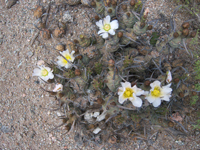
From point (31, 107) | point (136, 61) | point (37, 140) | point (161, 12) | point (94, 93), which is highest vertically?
point (161, 12)

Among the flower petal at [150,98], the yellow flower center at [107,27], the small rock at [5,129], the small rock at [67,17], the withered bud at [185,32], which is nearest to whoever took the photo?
the withered bud at [185,32]

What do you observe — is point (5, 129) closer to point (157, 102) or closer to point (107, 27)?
point (107, 27)

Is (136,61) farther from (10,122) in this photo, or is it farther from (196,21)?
(10,122)

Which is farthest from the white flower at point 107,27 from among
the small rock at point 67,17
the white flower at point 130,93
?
the small rock at point 67,17

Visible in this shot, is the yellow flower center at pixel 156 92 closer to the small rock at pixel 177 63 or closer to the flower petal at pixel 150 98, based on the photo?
the flower petal at pixel 150 98

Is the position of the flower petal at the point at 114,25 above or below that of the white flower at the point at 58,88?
above

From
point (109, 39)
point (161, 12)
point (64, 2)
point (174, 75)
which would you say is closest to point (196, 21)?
point (161, 12)

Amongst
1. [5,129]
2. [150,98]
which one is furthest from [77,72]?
[5,129]

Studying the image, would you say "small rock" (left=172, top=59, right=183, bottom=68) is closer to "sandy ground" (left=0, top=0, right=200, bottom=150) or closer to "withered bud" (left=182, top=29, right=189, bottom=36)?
"withered bud" (left=182, top=29, right=189, bottom=36)
